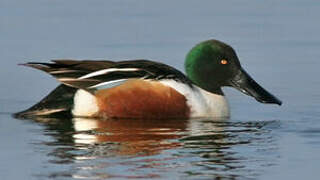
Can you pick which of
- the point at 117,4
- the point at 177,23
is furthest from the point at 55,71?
the point at 117,4

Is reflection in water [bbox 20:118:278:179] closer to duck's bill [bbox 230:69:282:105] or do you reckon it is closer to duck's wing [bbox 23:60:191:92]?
duck's wing [bbox 23:60:191:92]

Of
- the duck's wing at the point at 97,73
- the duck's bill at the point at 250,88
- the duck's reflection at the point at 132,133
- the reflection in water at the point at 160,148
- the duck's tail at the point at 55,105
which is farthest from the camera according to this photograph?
the duck's bill at the point at 250,88

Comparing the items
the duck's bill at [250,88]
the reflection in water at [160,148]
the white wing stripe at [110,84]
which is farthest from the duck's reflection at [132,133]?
the duck's bill at [250,88]

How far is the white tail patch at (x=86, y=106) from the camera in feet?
36.9

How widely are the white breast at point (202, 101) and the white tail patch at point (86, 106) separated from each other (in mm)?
667

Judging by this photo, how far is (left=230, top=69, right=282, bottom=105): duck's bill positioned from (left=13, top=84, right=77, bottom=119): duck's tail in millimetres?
1637

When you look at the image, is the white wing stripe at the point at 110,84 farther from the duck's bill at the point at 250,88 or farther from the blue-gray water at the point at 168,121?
the duck's bill at the point at 250,88

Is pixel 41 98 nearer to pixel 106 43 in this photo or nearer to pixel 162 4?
pixel 106 43

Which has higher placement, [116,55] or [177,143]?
[116,55]

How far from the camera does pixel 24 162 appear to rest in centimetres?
895

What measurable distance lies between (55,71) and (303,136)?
2425mm

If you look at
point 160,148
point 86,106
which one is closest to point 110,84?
point 86,106

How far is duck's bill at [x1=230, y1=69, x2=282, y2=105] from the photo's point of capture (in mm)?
11578

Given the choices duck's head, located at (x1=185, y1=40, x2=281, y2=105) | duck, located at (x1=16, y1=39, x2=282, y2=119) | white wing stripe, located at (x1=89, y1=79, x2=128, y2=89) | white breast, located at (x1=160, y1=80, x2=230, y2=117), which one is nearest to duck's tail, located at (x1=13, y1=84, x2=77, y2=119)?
duck, located at (x1=16, y1=39, x2=282, y2=119)
